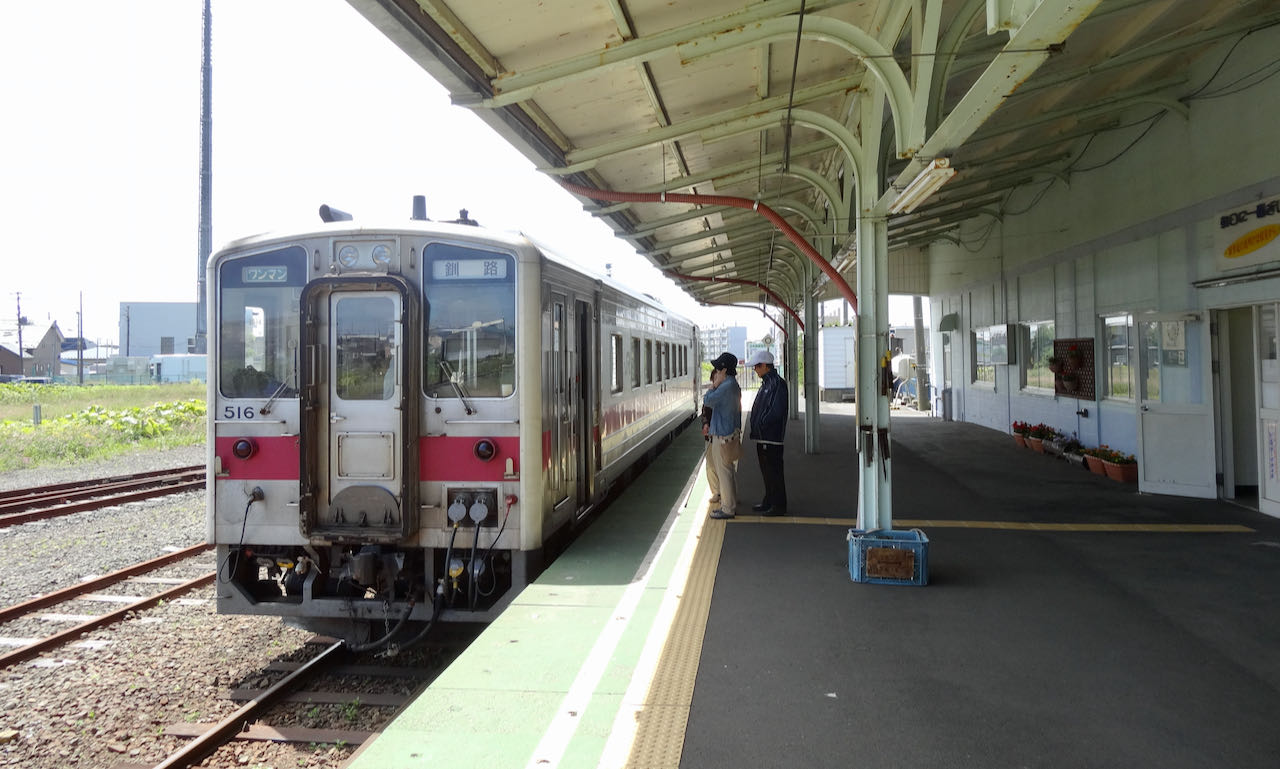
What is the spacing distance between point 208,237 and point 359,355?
21912 mm

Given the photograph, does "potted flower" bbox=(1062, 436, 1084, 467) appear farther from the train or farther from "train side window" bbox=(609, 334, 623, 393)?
the train

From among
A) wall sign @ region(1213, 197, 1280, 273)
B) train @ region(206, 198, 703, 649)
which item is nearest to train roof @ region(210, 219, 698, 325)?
train @ region(206, 198, 703, 649)

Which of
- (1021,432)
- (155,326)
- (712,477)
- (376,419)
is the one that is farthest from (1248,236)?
(155,326)

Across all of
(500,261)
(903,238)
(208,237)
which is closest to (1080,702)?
(500,261)

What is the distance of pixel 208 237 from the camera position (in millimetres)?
23734

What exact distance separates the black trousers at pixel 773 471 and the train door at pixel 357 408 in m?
3.70

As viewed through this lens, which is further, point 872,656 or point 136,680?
point 136,680

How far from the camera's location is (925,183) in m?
4.80

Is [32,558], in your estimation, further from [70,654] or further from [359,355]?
[359,355]

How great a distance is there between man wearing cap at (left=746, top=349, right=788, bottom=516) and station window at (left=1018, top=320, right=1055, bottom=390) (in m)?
7.40

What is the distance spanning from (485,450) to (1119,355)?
929cm

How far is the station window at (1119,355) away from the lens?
33.9 feet

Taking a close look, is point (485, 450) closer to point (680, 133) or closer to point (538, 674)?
point (538, 674)

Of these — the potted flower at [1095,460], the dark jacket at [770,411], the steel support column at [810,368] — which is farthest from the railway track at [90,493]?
the potted flower at [1095,460]
